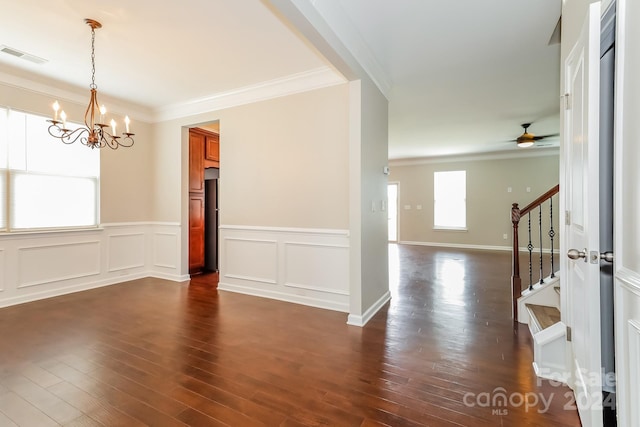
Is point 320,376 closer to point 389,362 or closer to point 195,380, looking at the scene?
point 389,362

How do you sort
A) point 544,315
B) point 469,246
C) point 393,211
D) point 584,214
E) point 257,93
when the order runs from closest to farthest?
point 584,214 → point 544,315 → point 257,93 → point 469,246 → point 393,211

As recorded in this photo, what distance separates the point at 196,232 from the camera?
5.15 meters

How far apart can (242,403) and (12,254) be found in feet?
12.3

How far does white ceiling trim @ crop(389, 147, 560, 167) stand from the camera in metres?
7.50

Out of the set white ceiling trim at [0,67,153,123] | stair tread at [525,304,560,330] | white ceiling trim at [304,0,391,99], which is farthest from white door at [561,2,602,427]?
white ceiling trim at [0,67,153,123]

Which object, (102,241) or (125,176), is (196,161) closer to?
(125,176)

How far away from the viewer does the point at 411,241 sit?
30.3ft

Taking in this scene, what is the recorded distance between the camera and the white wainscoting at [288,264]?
345cm

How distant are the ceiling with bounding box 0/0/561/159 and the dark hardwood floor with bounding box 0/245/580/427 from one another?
249 centimetres

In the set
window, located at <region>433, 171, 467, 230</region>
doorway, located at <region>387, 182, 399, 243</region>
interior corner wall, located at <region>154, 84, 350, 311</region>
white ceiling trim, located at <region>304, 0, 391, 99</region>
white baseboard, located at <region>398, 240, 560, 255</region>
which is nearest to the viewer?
white ceiling trim, located at <region>304, 0, 391, 99</region>

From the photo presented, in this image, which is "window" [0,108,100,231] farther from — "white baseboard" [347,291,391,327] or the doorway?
the doorway

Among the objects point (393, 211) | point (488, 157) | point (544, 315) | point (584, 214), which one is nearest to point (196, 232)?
point (544, 315)

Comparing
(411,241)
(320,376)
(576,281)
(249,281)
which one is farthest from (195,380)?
(411,241)

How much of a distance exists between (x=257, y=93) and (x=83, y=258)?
11.1 feet
